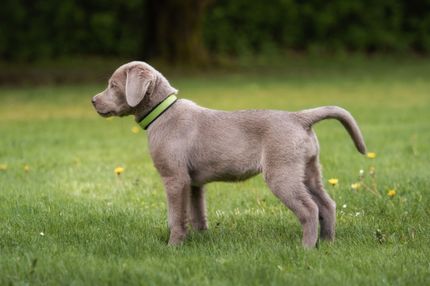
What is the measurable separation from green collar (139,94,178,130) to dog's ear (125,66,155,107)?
0.16m

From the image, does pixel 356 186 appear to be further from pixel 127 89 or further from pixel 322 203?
pixel 127 89

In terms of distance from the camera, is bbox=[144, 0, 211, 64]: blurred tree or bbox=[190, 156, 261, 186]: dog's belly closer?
bbox=[190, 156, 261, 186]: dog's belly

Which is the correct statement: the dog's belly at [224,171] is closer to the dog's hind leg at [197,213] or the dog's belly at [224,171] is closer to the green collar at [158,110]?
the dog's hind leg at [197,213]

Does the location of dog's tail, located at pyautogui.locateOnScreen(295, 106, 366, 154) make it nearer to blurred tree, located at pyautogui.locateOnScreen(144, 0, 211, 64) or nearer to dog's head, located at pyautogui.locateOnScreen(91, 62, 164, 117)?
dog's head, located at pyautogui.locateOnScreen(91, 62, 164, 117)

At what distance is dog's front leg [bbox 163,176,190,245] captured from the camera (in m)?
5.20

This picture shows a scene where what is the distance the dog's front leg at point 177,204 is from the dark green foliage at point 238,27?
61.1ft

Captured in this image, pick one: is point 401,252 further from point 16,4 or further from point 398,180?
point 16,4

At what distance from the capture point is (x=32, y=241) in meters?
5.08

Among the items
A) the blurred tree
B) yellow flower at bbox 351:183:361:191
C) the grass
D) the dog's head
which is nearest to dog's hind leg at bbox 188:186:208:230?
the grass

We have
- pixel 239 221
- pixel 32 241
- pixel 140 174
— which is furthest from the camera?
pixel 140 174

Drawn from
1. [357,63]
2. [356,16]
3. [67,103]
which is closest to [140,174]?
[67,103]

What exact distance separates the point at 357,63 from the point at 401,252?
20.3 m

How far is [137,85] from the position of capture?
5.34 m

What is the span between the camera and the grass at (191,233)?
4289mm
